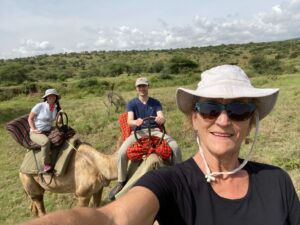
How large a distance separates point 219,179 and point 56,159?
4.89 meters

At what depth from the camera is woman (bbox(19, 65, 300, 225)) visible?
194 cm

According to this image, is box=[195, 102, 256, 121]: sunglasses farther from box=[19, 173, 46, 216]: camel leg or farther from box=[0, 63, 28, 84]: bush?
box=[0, 63, 28, 84]: bush

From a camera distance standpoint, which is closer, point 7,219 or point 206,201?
point 206,201

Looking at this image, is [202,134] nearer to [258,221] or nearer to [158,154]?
[258,221]

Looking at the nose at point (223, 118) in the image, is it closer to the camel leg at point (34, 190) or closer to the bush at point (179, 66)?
the camel leg at point (34, 190)

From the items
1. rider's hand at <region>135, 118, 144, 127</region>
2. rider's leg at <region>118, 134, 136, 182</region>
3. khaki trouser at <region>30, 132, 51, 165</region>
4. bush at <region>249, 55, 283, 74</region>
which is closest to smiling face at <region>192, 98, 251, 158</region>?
rider's hand at <region>135, 118, 144, 127</region>

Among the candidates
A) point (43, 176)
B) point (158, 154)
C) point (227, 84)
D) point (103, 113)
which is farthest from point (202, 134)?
point (103, 113)

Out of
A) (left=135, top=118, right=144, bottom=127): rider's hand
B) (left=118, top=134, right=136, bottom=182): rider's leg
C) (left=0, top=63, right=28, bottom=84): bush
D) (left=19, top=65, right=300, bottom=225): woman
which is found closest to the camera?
(left=19, top=65, right=300, bottom=225): woman

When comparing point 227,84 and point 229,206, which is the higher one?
point 227,84

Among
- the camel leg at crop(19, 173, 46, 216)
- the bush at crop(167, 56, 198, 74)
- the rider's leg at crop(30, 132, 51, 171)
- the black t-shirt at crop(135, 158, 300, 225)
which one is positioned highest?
the black t-shirt at crop(135, 158, 300, 225)

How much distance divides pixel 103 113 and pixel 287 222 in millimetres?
14956

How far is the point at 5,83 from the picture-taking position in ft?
135

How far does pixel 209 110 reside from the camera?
218 cm

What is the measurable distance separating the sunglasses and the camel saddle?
4686 mm
